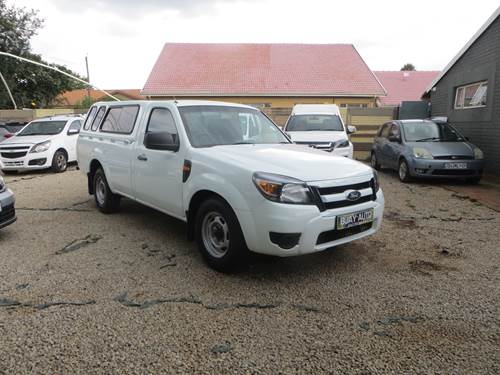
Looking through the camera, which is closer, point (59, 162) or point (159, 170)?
point (159, 170)

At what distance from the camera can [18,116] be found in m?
20.8

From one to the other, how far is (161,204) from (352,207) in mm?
2285

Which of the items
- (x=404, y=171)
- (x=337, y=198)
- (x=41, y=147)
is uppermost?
(x=337, y=198)

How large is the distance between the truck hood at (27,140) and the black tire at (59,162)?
535 mm

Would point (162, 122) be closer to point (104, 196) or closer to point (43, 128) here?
point (104, 196)

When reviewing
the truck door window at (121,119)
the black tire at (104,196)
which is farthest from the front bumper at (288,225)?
the black tire at (104,196)

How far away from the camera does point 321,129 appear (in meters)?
10.7

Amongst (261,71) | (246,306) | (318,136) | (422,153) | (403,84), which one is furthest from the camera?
(403,84)

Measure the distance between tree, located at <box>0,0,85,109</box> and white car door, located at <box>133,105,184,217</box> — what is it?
2774 cm

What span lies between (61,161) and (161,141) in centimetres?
894

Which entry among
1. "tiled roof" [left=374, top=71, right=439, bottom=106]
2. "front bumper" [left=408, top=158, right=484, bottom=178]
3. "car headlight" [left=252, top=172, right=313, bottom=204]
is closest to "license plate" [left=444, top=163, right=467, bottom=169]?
"front bumper" [left=408, top=158, right=484, bottom=178]

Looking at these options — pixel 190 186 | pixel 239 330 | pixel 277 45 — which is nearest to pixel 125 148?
pixel 190 186

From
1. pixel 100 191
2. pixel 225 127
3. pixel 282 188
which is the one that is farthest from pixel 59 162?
pixel 282 188

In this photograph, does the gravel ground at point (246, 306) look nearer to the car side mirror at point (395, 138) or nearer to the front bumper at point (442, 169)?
the front bumper at point (442, 169)
